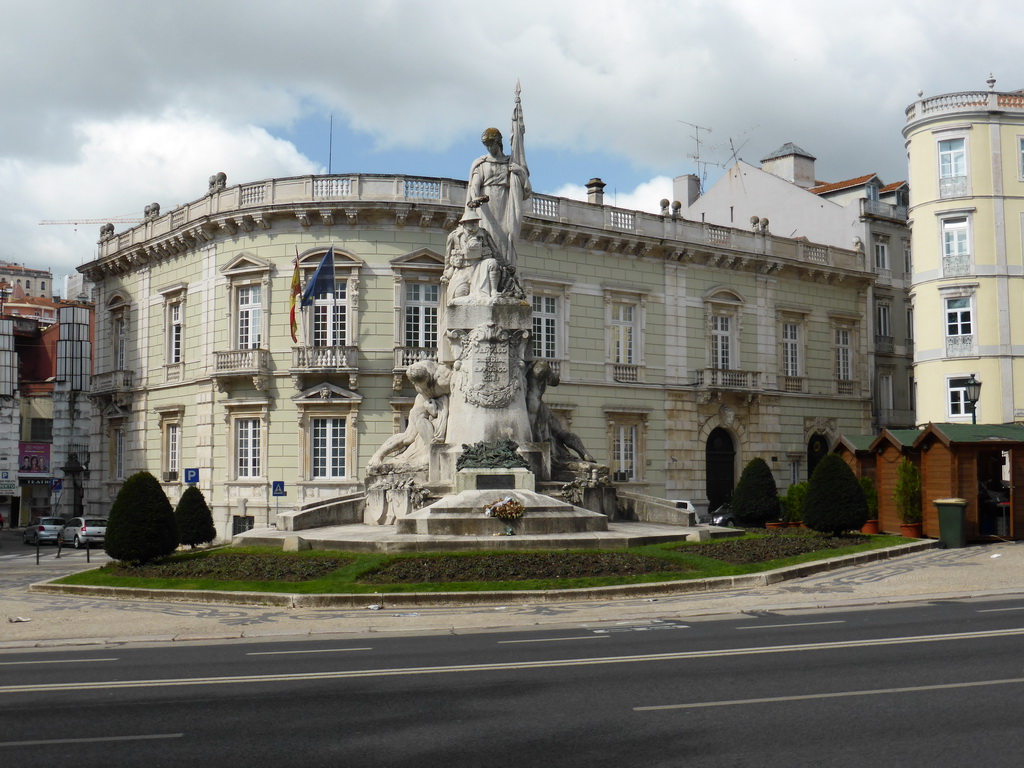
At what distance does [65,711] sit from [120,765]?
2.22 metres

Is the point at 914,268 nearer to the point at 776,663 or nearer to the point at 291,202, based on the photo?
the point at 291,202

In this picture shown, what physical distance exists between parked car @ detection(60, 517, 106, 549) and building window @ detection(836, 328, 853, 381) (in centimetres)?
3194

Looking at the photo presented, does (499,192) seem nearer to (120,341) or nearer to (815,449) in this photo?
(815,449)

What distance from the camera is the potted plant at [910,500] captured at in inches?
1076

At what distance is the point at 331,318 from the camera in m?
39.3

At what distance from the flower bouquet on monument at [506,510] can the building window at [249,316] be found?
70.3ft

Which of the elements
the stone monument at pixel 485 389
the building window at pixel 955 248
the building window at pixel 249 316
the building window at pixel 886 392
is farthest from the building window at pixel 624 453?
the stone monument at pixel 485 389

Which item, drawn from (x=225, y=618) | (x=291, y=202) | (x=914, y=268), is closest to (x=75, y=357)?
(x=291, y=202)

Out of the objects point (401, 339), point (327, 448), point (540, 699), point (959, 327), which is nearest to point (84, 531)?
point (327, 448)

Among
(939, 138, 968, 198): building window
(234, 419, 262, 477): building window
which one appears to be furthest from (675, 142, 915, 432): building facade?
(234, 419, 262, 477): building window

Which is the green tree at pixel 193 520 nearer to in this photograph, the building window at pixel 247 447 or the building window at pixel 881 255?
the building window at pixel 247 447

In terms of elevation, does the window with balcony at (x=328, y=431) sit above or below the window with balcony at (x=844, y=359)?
below

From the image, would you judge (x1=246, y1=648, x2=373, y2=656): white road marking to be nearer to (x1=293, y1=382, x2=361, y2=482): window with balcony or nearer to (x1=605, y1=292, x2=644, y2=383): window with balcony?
(x1=293, y1=382, x2=361, y2=482): window with balcony

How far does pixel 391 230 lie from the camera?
3922 centimetres
